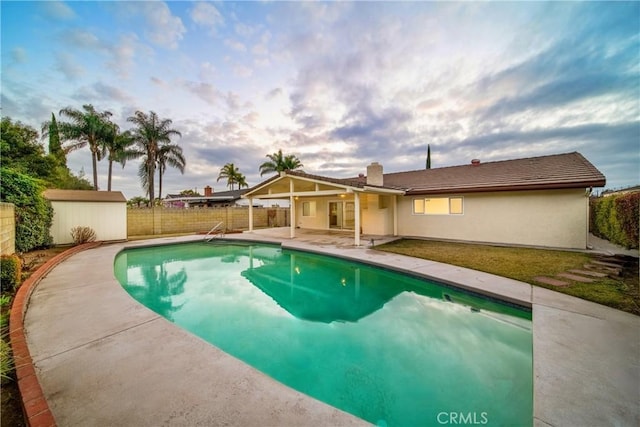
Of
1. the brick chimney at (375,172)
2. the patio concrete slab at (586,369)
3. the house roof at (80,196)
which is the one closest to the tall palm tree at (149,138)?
the house roof at (80,196)

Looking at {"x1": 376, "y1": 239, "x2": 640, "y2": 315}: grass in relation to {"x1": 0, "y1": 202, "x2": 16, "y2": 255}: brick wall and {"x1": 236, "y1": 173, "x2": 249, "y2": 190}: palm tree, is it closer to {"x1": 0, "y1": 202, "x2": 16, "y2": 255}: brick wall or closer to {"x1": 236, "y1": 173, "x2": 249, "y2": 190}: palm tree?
{"x1": 0, "y1": 202, "x2": 16, "y2": 255}: brick wall

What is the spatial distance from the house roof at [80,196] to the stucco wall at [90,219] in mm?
158

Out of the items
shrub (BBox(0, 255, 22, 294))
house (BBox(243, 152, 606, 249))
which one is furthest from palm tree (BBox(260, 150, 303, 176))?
shrub (BBox(0, 255, 22, 294))

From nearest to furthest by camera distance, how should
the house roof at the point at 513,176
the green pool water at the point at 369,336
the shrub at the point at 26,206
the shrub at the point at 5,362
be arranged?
1. the shrub at the point at 5,362
2. the green pool water at the point at 369,336
3. the shrub at the point at 26,206
4. the house roof at the point at 513,176

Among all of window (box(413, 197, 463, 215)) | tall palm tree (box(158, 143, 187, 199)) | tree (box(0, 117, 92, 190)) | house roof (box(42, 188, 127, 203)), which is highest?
tall palm tree (box(158, 143, 187, 199))

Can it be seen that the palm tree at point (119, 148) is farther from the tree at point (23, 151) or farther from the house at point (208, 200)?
the house at point (208, 200)

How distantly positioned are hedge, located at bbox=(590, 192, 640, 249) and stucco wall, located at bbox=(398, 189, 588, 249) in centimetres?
105

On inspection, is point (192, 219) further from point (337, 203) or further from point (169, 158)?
point (337, 203)

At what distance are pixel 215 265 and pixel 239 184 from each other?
34.8 m

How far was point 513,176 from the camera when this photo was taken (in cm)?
1152

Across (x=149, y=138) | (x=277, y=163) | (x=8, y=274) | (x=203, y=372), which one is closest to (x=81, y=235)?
(x=8, y=274)

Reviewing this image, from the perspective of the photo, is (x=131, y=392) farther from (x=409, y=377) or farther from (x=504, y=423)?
(x=504, y=423)

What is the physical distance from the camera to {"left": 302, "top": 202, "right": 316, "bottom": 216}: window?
19016 millimetres

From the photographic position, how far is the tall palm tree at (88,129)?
21.7 metres
